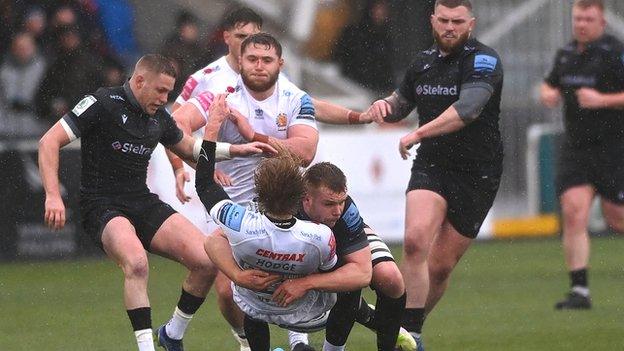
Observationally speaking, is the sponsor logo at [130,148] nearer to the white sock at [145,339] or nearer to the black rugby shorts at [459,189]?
the white sock at [145,339]

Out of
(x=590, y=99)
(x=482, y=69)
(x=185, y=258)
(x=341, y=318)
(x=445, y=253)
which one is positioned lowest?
(x=445, y=253)

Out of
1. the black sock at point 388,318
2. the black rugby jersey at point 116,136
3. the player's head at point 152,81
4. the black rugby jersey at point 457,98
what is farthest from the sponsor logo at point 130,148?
the black rugby jersey at point 457,98

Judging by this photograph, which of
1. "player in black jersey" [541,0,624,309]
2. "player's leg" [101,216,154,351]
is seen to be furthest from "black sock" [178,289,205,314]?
"player in black jersey" [541,0,624,309]

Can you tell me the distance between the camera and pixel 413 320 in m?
10.3

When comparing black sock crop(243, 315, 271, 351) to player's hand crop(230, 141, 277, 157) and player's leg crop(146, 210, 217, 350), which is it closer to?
player's leg crop(146, 210, 217, 350)

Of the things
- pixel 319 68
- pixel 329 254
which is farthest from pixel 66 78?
pixel 329 254

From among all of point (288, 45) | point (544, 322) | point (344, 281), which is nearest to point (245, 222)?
point (344, 281)

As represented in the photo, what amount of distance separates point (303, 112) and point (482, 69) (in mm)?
1306

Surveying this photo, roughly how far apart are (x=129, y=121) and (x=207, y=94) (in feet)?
2.59

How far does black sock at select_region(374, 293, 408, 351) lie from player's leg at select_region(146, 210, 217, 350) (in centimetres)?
120

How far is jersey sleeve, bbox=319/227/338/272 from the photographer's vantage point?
8.63 m

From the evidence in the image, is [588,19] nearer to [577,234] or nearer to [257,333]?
[577,234]

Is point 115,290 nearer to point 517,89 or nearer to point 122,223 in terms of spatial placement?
point 122,223

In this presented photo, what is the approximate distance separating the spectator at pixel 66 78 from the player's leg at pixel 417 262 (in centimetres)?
769
